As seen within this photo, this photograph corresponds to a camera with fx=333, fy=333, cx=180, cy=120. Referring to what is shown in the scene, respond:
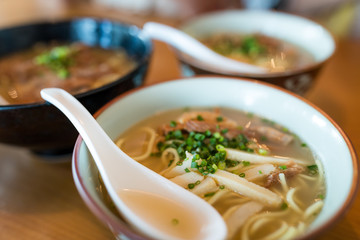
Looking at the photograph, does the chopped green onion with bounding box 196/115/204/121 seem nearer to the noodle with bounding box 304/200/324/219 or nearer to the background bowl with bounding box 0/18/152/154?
the background bowl with bounding box 0/18/152/154

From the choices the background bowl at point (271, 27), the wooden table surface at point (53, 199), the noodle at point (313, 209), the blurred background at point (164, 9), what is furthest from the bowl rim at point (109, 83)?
the blurred background at point (164, 9)

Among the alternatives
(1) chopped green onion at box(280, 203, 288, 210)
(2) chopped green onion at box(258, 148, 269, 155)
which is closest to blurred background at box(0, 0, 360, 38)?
(2) chopped green onion at box(258, 148, 269, 155)

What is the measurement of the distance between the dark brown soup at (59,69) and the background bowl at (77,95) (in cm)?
5

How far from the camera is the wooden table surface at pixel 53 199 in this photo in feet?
3.48

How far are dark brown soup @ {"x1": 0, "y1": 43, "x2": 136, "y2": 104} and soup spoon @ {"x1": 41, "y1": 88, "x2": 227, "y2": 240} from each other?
476 millimetres

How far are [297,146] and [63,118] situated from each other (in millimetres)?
794

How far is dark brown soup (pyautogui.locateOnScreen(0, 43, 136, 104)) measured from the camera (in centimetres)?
147

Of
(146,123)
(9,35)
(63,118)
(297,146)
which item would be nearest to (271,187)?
(297,146)

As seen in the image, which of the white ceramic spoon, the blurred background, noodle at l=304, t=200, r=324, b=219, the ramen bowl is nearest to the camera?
the ramen bowl

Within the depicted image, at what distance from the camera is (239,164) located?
3.50 feet

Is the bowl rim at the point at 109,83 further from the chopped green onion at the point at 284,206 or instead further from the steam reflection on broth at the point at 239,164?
the chopped green onion at the point at 284,206

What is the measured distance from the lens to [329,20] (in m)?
3.39

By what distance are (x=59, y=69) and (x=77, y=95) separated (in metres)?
0.64

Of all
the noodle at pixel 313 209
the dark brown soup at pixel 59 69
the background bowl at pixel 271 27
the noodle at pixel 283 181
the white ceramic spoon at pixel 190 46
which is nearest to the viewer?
the noodle at pixel 313 209
